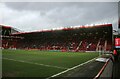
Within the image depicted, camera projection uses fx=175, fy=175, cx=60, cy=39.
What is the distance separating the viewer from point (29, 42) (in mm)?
77438

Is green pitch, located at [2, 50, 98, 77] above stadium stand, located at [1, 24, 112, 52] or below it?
below

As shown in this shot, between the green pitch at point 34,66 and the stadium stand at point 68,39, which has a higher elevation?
the stadium stand at point 68,39

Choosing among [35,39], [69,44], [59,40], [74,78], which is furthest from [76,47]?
[74,78]

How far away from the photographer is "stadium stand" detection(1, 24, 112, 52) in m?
56.3

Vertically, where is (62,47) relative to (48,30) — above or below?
below

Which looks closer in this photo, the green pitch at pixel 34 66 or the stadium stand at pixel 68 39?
the green pitch at pixel 34 66

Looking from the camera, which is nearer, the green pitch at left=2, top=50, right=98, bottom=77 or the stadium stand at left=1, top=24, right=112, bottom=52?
the green pitch at left=2, top=50, right=98, bottom=77

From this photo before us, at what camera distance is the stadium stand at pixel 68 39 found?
185 ft

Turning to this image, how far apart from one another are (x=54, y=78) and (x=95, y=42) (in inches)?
2043

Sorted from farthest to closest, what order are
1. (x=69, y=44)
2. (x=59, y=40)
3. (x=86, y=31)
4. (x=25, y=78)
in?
(x=59, y=40) < (x=69, y=44) < (x=86, y=31) < (x=25, y=78)

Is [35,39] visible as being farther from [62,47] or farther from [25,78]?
[25,78]

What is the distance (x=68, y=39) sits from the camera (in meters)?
67.2

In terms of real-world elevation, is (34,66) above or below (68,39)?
below

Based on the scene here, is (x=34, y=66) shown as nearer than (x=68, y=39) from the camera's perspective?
Yes
